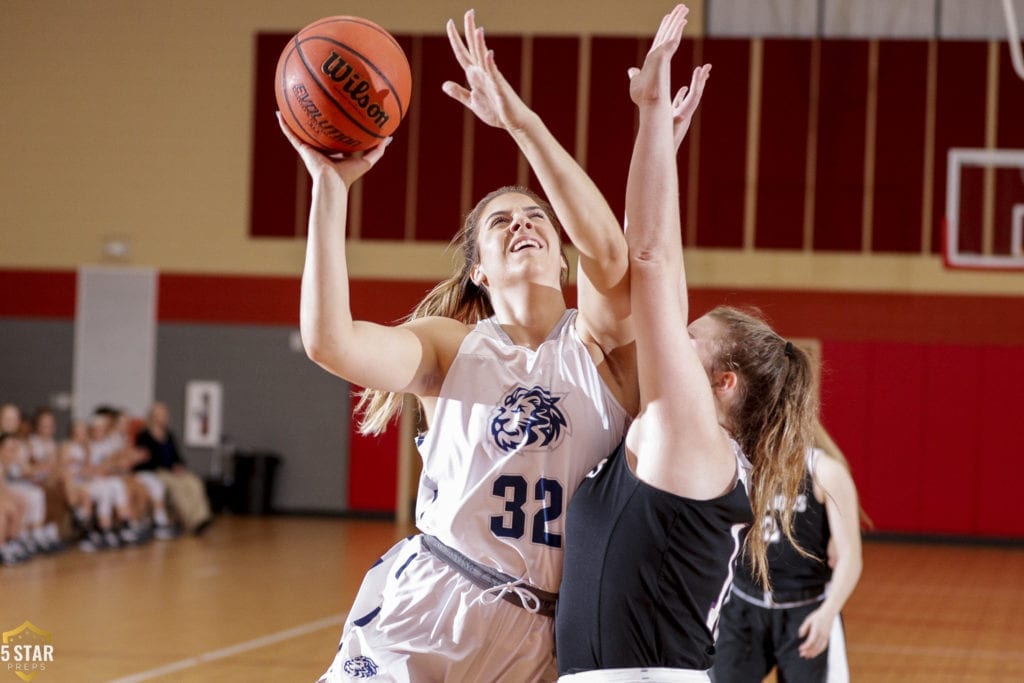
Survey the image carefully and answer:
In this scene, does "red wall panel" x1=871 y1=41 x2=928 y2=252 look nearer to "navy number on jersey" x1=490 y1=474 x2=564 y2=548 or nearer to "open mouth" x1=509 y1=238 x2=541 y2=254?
"open mouth" x1=509 y1=238 x2=541 y2=254

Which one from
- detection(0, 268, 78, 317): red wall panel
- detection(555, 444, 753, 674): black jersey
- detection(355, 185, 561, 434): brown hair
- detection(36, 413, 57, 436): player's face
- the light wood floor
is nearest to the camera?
detection(555, 444, 753, 674): black jersey

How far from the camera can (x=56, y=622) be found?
780 centimetres

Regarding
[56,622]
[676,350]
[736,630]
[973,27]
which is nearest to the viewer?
[676,350]

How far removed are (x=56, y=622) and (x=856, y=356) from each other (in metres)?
9.94

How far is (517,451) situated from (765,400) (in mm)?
525

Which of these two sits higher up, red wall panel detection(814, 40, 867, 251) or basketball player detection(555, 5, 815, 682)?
red wall panel detection(814, 40, 867, 251)

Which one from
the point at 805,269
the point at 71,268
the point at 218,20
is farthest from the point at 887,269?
the point at 71,268

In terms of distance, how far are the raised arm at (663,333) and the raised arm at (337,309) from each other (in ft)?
1.81

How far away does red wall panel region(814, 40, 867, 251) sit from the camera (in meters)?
14.7

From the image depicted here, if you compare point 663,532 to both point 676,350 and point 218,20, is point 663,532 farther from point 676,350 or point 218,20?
point 218,20

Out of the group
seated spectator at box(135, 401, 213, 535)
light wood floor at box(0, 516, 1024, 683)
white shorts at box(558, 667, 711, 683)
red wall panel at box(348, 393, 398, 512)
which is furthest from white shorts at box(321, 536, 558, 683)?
red wall panel at box(348, 393, 398, 512)

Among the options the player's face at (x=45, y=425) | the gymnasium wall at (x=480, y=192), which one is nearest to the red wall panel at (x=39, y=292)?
the gymnasium wall at (x=480, y=192)

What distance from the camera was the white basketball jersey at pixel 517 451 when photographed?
2.72 m

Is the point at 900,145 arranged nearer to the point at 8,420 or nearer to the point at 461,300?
the point at 8,420
